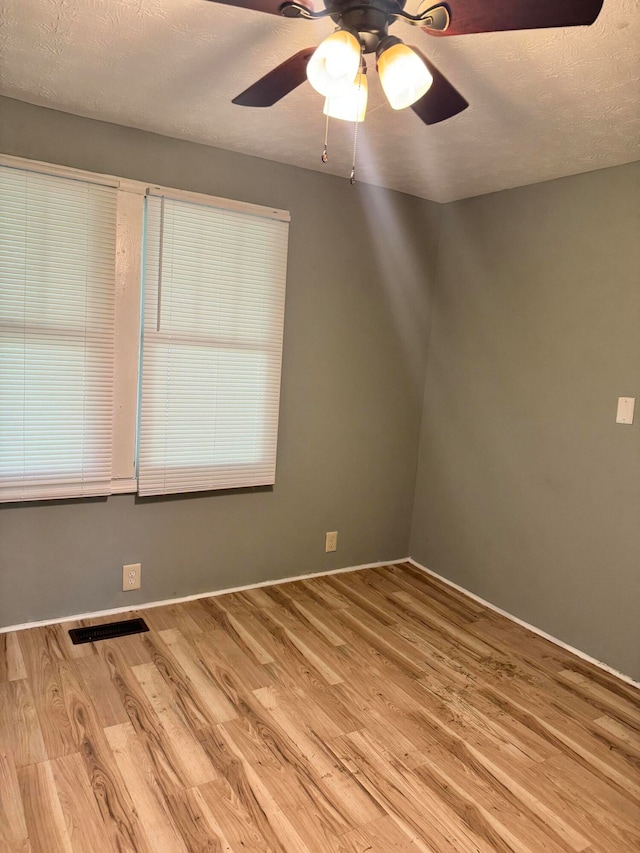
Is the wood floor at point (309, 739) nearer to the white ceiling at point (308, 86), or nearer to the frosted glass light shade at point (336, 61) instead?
the frosted glass light shade at point (336, 61)

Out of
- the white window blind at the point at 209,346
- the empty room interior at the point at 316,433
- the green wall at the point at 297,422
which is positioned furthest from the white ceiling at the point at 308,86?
the white window blind at the point at 209,346

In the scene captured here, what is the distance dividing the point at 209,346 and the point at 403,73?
72.9 inches

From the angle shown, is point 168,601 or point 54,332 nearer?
point 54,332

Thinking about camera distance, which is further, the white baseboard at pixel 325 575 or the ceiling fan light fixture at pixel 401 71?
the white baseboard at pixel 325 575

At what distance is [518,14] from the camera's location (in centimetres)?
126

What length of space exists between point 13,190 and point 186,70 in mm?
956

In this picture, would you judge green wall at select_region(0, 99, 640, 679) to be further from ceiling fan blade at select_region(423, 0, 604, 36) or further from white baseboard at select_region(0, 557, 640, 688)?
ceiling fan blade at select_region(423, 0, 604, 36)

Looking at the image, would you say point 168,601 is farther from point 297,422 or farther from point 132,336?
point 132,336

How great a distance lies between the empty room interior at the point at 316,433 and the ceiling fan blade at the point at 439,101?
0.01 m

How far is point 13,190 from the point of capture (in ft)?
8.16

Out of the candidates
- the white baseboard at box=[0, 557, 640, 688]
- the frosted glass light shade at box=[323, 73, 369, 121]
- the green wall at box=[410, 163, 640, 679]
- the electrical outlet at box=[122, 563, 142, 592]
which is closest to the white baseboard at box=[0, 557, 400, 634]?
the white baseboard at box=[0, 557, 640, 688]

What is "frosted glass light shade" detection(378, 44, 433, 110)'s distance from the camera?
1386mm

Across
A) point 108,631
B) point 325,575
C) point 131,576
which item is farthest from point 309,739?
point 325,575

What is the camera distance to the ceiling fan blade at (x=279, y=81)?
1.54m
